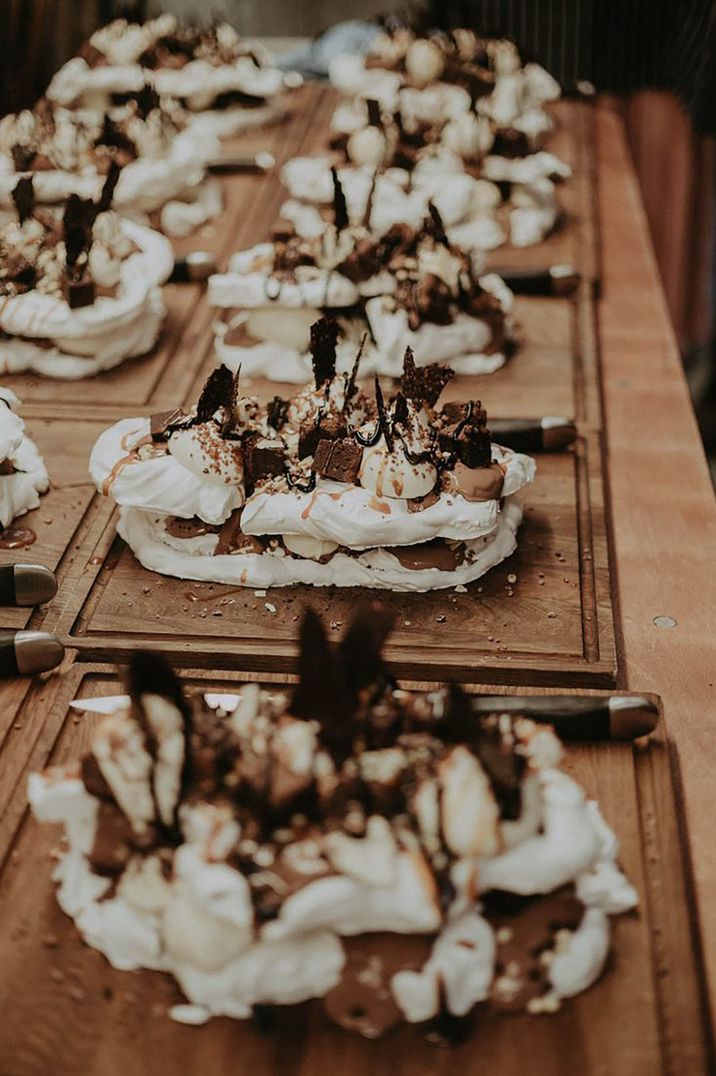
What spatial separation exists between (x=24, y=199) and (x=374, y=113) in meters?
1.05

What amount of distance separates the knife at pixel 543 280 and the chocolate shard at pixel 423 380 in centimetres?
97

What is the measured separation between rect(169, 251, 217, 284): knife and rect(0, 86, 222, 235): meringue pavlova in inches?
11.4

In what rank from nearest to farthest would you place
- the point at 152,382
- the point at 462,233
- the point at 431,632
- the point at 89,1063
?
the point at 89,1063 → the point at 431,632 → the point at 152,382 → the point at 462,233

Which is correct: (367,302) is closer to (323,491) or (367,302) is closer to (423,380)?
(423,380)

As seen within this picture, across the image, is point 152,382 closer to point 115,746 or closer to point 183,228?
point 183,228

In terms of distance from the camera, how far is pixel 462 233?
10.1 ft

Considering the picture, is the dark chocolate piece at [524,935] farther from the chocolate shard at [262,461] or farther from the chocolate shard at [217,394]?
the chocolate shard at [217,394]

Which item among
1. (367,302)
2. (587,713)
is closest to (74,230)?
(367,302)

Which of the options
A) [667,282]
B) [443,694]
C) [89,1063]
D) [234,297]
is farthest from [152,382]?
[667,282]

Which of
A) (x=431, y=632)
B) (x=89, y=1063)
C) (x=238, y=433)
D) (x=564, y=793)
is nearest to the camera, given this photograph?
(x=89, y=1063)

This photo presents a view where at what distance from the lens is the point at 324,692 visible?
1.36m

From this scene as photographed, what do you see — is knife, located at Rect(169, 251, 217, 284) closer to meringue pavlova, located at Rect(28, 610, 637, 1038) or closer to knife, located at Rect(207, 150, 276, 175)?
knife, located at Rect(207, 150, 276, 175)

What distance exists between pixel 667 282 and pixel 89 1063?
15.1 feet

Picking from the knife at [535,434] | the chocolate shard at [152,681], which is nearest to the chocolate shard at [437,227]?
the knife at [535,434]
